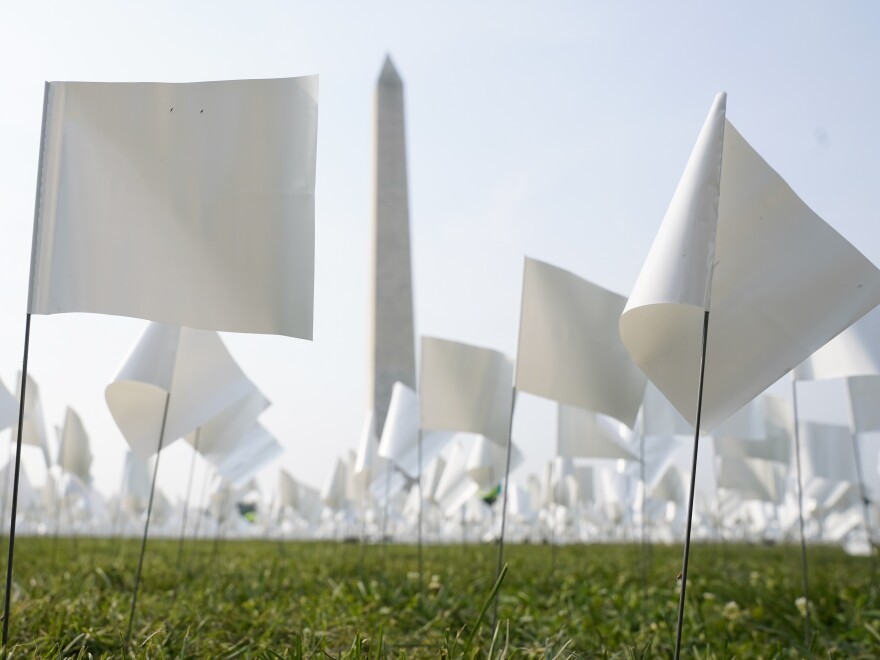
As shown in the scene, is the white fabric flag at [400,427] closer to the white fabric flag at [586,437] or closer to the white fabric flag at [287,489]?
the white fabric flag at [586,437]

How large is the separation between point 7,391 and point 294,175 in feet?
11.5

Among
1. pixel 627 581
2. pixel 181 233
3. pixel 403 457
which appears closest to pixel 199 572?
pixel 403 457

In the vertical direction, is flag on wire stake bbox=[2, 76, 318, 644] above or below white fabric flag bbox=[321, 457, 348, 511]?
above

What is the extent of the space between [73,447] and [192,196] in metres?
8.37

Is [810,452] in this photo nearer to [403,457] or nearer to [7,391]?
[403,457]

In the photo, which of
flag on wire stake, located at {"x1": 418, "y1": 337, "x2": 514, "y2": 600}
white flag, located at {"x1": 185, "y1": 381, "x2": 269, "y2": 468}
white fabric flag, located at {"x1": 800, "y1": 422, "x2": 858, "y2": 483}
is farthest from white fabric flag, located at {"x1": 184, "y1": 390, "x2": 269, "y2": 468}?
white fabric flag, located at {"x1": 800, "y1": 422, "x2": 858, "y2": 483}

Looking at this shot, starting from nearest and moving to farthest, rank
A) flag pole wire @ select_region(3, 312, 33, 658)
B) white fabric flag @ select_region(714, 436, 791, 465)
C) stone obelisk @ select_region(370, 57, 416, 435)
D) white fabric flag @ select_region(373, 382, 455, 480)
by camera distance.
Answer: flag pole wire @ select_region(3, 312, 33, 658) < white fabric flag @ select_region(373, 382, 455, 480) < white fabric flag @ select_region(714, 436, 791, 465) < stone obelisk @ select_region(370, 57, 416, 435)

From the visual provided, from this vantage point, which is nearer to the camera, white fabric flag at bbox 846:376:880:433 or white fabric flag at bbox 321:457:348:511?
white fabric flag at bbox 846:376:880:433

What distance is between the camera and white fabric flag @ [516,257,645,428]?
15.8ft

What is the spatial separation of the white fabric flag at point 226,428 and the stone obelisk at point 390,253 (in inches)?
778

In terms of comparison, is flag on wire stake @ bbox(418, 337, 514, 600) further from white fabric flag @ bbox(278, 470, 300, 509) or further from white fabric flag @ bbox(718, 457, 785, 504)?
white fabric flag @ bbox(278, 470, 300, 509)

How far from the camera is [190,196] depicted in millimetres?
3406

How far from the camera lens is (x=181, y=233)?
339cm

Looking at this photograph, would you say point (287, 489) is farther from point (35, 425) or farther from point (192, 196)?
point (192, 196)
